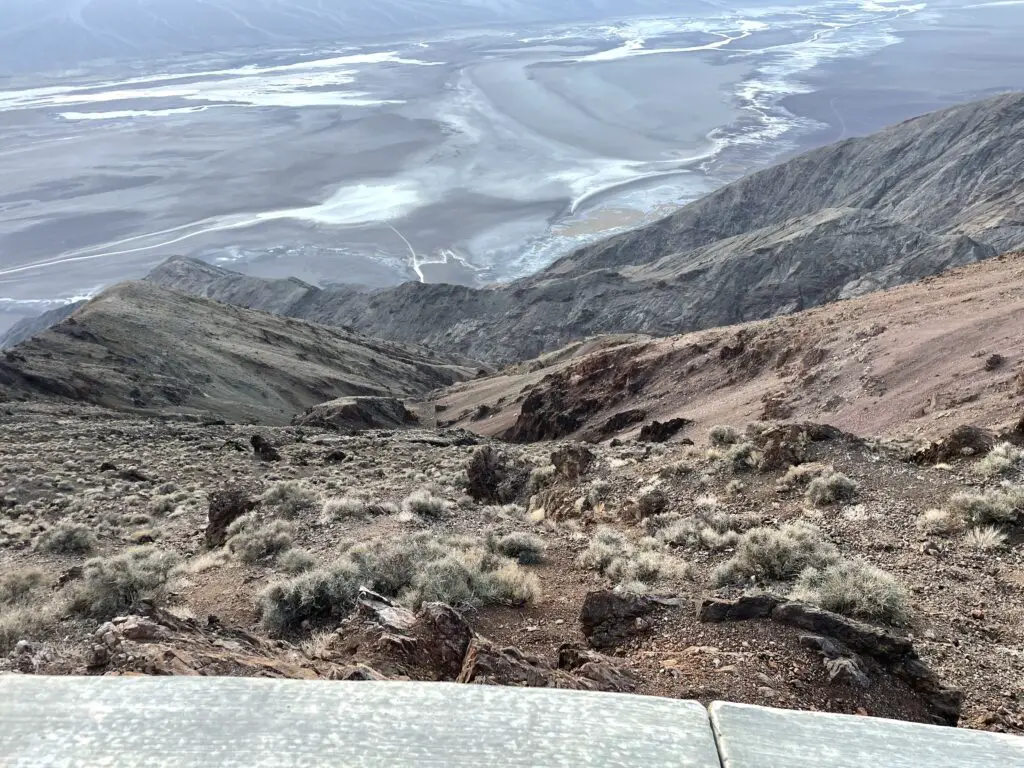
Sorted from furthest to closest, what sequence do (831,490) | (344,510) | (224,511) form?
(224,511)
(344,510)
(831,490)

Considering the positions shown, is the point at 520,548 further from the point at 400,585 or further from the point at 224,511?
the point at 224,511

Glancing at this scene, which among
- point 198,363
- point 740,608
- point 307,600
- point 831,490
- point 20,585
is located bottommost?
point 198,363

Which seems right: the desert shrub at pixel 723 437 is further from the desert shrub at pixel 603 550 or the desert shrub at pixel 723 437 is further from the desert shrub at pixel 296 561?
the desert shrub at pixel 296 561

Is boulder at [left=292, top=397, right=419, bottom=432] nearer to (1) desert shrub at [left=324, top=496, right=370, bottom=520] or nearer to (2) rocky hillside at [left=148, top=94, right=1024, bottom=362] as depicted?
(1) desert shrub at [left=324, top=496, right=370, bottom=520]

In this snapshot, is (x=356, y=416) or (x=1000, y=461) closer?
(x=1000, y=461)

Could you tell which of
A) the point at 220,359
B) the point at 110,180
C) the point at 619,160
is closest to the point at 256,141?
the point at 110,180

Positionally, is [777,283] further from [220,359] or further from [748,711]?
[748,711]

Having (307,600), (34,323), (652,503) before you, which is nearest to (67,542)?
(307,600)

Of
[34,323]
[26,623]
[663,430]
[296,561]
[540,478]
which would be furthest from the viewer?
[34,323]

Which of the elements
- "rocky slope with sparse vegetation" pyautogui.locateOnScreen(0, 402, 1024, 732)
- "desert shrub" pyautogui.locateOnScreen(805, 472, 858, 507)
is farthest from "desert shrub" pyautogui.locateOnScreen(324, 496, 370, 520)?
"desert shrub" pyautogui.locateOnScreen(805, 472, 858, 507)

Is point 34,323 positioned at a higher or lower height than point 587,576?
lower
